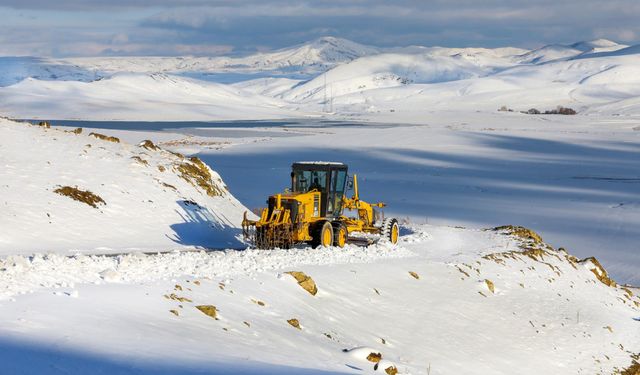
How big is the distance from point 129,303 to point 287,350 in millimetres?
2631

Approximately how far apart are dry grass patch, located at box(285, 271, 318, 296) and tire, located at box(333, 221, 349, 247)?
685cm

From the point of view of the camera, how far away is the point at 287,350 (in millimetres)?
13469

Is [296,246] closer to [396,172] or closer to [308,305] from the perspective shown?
[308,305]

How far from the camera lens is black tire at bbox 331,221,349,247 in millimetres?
25250

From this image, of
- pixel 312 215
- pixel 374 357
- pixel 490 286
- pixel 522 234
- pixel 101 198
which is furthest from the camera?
pixel 522 234

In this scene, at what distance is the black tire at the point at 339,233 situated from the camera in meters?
25.2

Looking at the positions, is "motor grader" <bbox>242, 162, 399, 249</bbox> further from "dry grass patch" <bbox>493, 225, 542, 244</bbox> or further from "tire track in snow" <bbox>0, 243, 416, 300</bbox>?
"dry grass patch" <bbox>493, 225, 542, 244</bbox>

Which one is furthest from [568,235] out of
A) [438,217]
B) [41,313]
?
[41,313]

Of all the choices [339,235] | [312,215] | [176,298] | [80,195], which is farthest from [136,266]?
[80,195]

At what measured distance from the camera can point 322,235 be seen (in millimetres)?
24359

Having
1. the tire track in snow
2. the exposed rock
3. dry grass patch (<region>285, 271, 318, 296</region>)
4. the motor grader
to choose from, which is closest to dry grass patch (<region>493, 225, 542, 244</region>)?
the motor grader

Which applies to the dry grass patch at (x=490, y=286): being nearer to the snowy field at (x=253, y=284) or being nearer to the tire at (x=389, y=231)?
the snowy field at (x=253, y=284)

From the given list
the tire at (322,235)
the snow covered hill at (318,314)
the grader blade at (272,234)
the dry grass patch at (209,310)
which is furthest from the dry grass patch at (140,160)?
the dry grass patch at (209,310)

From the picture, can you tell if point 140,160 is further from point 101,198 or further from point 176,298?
point 176,298
